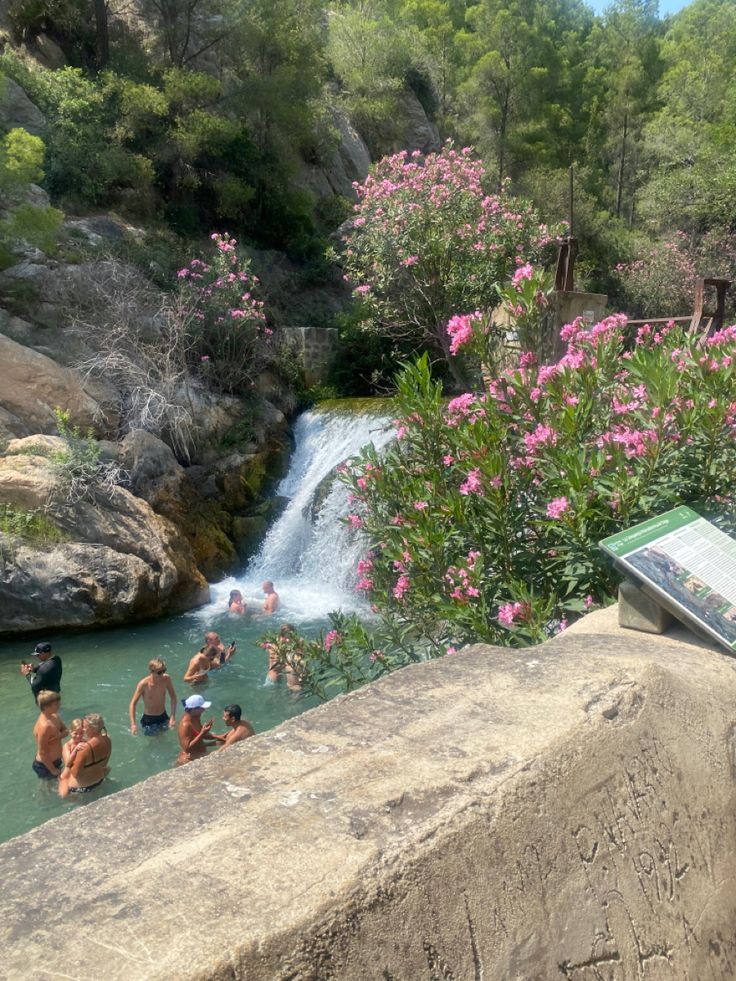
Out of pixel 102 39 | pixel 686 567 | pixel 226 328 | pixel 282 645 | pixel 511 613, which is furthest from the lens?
pixel 102 39

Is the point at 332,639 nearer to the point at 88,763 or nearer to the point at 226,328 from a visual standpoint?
the point at 88,763

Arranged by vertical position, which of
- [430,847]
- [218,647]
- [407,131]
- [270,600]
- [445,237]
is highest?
[407,131]

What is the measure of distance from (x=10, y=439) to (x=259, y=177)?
42.6 feet

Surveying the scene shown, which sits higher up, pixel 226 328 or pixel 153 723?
pixel 226 328

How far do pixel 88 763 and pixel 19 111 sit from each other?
17.1 meters

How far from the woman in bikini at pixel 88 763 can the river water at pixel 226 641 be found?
11 centimetres

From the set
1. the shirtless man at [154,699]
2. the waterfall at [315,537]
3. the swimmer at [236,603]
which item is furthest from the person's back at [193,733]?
the swimmer at [236,603]

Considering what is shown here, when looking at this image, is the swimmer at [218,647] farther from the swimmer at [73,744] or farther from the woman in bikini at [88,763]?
the woman in bikini at [88,763]

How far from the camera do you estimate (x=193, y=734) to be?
6980 millimetres

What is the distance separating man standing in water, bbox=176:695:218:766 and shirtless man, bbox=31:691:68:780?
3.38ft

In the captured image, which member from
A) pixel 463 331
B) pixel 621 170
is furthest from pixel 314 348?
pixel 621 170

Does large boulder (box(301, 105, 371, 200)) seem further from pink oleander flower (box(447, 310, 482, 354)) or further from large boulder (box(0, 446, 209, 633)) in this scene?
pink oleander flower (box(447, 310, 482, 354))

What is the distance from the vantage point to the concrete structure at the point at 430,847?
131 centimetres

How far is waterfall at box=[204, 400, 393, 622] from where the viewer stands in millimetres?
12227
